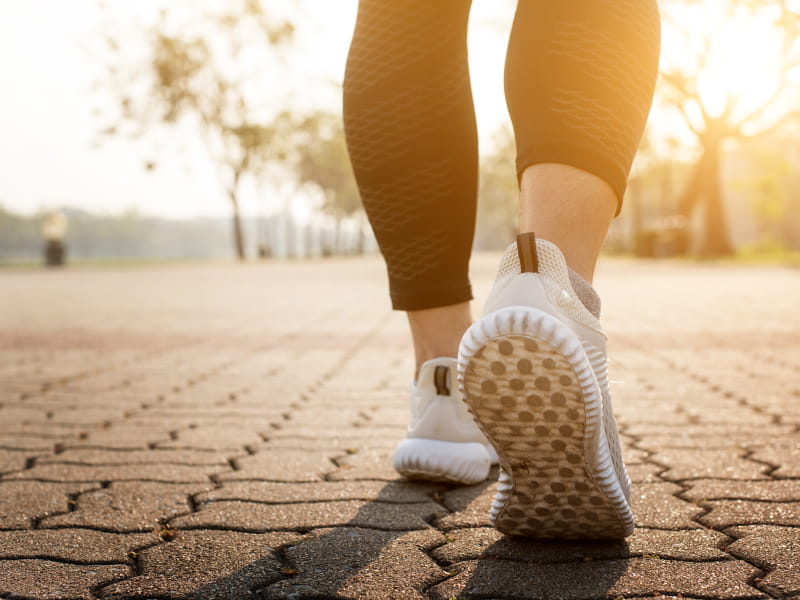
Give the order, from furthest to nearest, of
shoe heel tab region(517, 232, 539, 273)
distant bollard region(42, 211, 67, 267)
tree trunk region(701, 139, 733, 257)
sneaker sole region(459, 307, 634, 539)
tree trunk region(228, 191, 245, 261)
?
tree trunk region(228, 191, 245, 261) → distant bollard region(42, 211, 67, 267) → tree trunk region(701, 139, 733, 257) → shoe heel tab region(517, 232, 539, 273) → sneaker sole region(459, 307, 634, 539)

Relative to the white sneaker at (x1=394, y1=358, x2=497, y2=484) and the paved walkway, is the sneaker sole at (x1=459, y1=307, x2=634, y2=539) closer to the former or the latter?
the paved walkway

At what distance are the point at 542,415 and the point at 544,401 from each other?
2cm

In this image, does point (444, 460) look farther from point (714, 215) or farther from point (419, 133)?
point (714, 215)

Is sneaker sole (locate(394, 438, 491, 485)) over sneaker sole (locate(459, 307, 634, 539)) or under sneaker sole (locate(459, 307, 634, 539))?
under

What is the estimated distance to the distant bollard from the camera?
30953mm

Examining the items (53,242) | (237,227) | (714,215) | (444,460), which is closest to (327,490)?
(444,460)

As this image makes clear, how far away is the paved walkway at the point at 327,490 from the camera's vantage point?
4.00 ft

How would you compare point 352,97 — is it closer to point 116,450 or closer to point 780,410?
point 116,450

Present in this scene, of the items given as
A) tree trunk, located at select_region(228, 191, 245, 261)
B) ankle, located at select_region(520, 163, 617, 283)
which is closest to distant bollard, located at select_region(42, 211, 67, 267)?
tree trunk, located at select_region(228, 191, 245, 261)

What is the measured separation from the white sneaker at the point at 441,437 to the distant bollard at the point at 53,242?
31.4 metres

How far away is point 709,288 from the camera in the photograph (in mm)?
10195

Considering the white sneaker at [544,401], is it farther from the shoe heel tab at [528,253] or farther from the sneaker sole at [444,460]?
the sneaker sole at [444,460]

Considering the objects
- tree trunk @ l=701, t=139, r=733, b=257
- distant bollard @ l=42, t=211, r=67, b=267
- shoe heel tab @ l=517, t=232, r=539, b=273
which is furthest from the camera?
distant bollard @ l=42, t=211, r=67, b=267

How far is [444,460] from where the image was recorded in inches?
66.5
